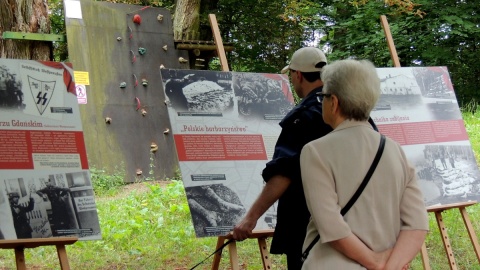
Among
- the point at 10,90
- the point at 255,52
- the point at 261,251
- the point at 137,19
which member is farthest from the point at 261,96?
the point at 255,52

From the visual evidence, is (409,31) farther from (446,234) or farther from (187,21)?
(446,234)

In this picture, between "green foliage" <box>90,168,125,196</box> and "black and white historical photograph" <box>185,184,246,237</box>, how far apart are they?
3.96 meters

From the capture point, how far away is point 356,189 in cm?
212

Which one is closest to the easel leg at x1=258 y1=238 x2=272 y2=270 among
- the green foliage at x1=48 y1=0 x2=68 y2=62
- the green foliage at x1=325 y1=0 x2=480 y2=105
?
the green foliage at x1=325 y1=0 x2=480 y2=105

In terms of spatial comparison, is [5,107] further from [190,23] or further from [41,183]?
[190,23]

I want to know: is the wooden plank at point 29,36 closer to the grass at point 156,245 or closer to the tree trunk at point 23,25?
the tree trunk at point 23,25

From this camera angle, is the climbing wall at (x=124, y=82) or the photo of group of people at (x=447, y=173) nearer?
the photo of group of people at (x=447, y=173)

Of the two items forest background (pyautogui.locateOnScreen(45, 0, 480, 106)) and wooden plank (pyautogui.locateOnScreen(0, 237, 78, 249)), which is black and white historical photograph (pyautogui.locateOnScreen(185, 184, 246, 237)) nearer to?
wooden plank (pyautogui.locateOnScreen(0, 237, 78, 249))

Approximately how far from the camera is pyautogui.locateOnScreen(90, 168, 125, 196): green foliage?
24.3 ft

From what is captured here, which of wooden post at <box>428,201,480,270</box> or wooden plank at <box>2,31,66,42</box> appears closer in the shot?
wooden post at <box>428,201,480,270</box>

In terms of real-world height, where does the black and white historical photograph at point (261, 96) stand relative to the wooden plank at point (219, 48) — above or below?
below

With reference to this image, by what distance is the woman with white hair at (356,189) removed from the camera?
6.89 feet

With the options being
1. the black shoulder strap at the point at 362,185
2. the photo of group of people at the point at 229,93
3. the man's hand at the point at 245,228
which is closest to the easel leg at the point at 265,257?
the man's hand at the point at 245,228

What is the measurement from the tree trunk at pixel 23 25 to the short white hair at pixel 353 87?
306cm
